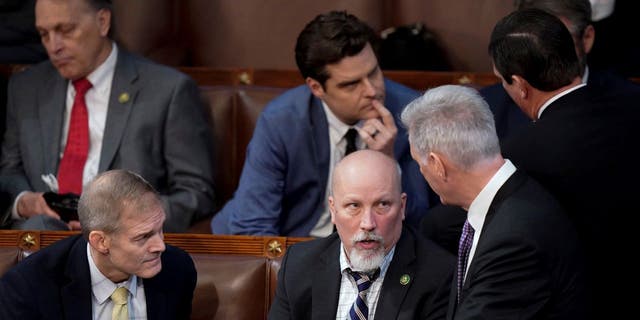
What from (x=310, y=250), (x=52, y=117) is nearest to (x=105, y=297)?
(x=310, y=250)

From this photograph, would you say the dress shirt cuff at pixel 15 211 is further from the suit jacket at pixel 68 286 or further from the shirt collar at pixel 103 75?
the suit jacket at pixel 68 286

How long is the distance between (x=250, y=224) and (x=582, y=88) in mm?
1195

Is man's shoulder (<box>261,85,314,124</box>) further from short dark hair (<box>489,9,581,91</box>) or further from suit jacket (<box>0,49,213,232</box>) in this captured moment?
short dark hair (<box>489,9,581,91</box>)

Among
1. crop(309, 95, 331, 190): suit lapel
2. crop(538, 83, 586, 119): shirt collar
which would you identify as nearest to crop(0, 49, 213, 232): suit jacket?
crop(309, 95, 331, 190): suit lapel

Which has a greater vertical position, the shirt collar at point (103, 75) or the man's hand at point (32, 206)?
the shirt collar at point (103, 75)

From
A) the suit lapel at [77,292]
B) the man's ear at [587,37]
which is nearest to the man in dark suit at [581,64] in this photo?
the man's ear at [587,37]

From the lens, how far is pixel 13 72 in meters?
4.07

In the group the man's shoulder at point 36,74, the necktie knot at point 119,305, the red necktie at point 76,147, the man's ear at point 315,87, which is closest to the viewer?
the necktie knot at point 119,305

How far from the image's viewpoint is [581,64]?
2.86 m

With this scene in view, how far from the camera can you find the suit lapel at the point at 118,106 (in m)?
3.69

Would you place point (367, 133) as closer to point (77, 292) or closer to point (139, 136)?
point (139, 136)

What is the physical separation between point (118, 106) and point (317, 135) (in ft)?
2.38

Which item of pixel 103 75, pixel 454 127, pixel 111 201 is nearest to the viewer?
pixel 454 127

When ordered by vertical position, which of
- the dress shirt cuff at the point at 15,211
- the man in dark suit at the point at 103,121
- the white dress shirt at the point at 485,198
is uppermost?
the white dress shirt at the point at 485,198
